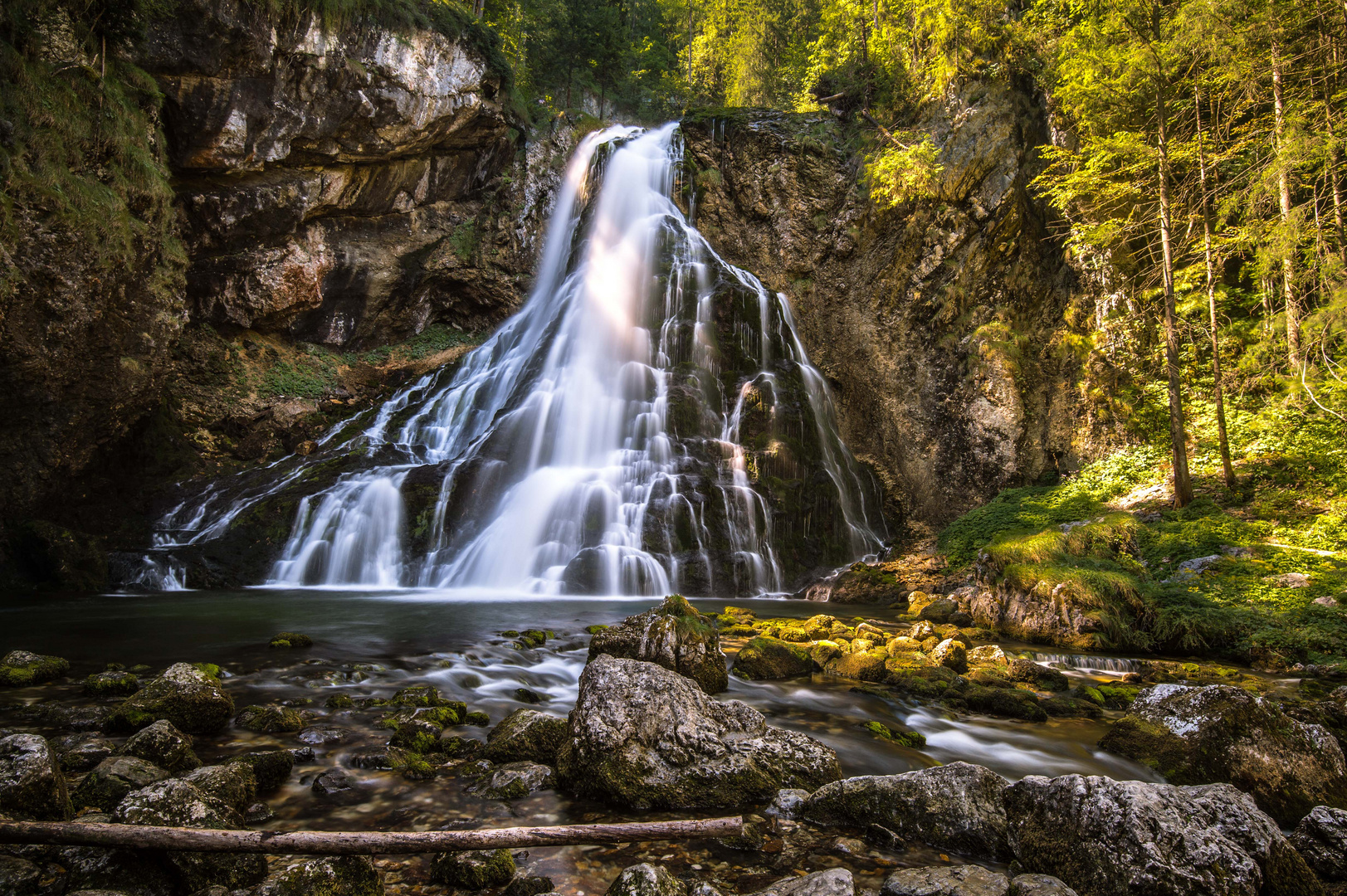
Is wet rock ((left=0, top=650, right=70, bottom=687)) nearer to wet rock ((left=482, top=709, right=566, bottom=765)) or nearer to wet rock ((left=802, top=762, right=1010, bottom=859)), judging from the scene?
wet rock ((left=482, top=709, right=566, bottom=765))

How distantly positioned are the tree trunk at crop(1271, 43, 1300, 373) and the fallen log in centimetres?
1413

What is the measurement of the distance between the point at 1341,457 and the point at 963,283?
8.98 metres

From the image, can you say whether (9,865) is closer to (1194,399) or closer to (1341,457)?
(1341,457)

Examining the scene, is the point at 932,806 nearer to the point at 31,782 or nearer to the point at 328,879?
the point at 328,879

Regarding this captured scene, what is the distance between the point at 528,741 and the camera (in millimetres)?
4352

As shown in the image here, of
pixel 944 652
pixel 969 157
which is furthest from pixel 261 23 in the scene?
pixel 944 652

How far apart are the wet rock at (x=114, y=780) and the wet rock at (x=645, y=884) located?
2406 millimetres

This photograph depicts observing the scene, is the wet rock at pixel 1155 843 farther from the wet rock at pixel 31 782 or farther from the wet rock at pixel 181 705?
the wet rock at pixel 181 705

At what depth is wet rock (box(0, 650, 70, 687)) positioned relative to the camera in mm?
5496

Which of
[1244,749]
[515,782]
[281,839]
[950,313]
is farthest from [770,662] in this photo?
[950,313]

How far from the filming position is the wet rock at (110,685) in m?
5.42

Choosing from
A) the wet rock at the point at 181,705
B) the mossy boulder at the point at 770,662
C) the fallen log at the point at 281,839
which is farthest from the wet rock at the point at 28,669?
the mossy boulder at the point at 770,662

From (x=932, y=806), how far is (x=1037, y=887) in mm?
871

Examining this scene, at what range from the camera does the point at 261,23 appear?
605 inches
